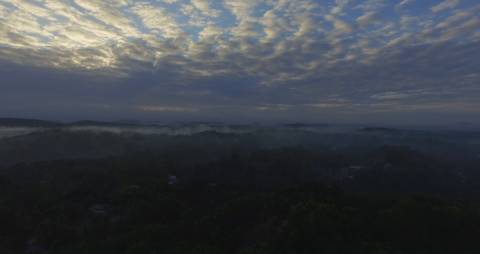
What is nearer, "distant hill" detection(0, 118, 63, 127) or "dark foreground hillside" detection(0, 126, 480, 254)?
"dark foreground hillside" detection(0, 126, 480, 254)

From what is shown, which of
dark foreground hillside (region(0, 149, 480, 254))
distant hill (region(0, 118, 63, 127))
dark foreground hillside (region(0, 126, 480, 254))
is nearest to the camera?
dark foreground hillside (region(0, 149, 480, 254))

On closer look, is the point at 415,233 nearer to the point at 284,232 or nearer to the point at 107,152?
the point at 284,232

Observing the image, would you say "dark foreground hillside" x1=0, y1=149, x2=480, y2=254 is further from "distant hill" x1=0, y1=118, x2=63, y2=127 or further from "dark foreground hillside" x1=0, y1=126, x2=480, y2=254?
"distant hill" x1=0, y1=118, x2=63, y2=127

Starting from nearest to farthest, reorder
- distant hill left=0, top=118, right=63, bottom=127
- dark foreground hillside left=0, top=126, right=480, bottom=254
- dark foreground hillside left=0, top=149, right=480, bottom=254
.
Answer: dark foreground hillside left=0, top=149, right=480, bottom=254 → dark foreground hillside left=0, top=126, right=480, bottom=254 → distant hill left=0, top=118, right=63, bottom=127

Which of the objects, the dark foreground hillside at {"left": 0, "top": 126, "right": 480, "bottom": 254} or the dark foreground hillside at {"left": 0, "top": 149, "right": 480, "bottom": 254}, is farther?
the dark foreground hillside at {"left": 0, "top": 126, "right": 480, "bottom": 254}

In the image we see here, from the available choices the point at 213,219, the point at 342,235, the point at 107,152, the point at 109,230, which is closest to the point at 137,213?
the point at 109,230

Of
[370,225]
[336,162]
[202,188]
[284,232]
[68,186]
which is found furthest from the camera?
[336,162]

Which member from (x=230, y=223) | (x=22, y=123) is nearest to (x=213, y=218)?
(x=230, y=223)

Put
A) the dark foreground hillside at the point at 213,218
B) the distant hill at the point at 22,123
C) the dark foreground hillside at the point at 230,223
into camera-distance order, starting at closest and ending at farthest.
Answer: the dark foreground hillside at the point at 230,223, the dark foreground hillside at the point at 213,218, the distant hill at the point at 22,123

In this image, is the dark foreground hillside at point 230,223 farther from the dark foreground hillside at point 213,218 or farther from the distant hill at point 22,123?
the distant hill at point 22,123

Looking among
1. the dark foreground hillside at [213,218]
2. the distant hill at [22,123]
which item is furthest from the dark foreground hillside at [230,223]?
the distant hill at [22,123]

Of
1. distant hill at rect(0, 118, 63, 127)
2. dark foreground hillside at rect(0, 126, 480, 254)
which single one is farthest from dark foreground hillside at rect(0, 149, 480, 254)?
distant hill at rect(0, 118, 63, 127)
